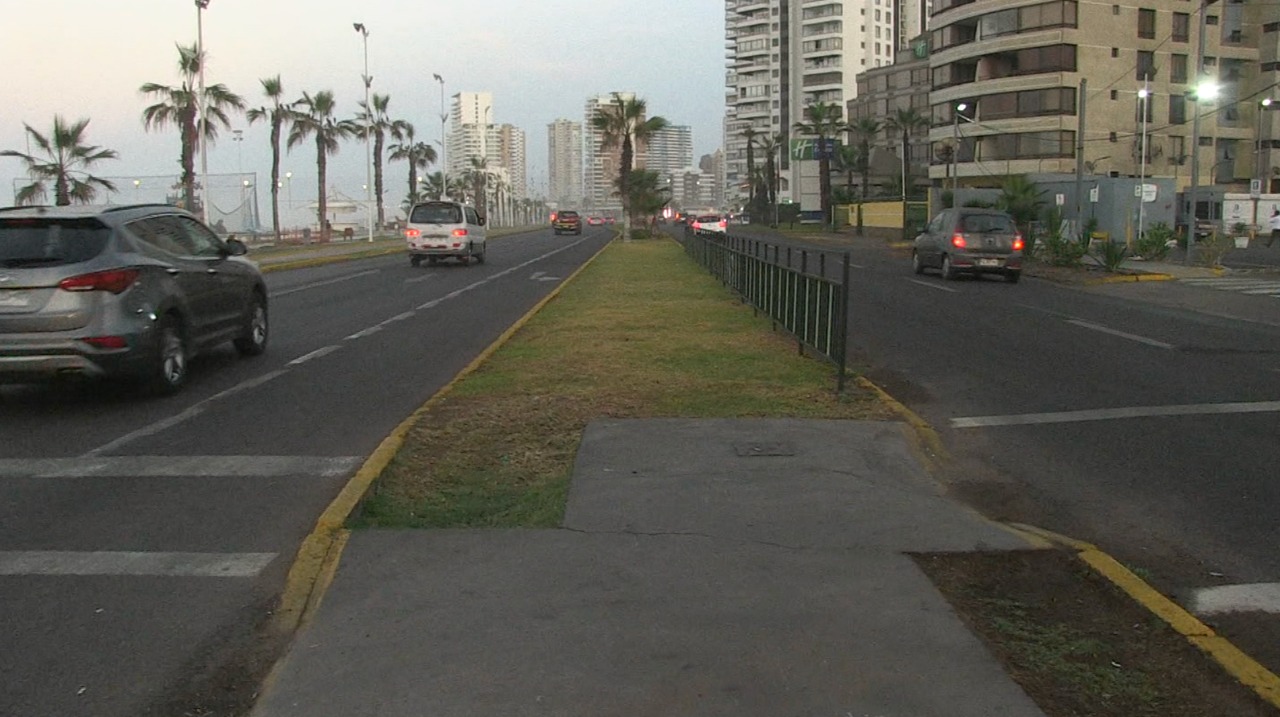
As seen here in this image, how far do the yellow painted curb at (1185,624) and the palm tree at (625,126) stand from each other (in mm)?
49377

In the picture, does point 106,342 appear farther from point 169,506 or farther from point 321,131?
point 321,131

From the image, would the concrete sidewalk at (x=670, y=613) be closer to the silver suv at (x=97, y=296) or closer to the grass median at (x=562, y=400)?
the grass median at (x=562, y=400)

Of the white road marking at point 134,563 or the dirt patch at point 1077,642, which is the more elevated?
the white road marking at point 134,563

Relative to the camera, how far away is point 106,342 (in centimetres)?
895

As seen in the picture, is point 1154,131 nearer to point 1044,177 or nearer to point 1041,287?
point 1044,177

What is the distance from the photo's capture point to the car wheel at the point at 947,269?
2599cm

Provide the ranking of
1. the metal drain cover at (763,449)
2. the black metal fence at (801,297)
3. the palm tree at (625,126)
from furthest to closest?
the palm tree at (625,126)
the black metal fence at (801,297)
the metal drain cover at (763,449)

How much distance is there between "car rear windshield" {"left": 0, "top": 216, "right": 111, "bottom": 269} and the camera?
9078 millimetres

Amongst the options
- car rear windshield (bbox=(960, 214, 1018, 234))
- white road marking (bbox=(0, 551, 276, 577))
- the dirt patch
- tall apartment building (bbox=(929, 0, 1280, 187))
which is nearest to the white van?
car rear windshield (bbox=(960, 214, 1018, 234))

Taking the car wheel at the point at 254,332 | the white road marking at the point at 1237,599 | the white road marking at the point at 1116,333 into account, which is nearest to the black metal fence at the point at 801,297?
the white road marking at the point at 1116,333

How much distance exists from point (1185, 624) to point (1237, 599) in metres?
0.70

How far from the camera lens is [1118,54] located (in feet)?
216

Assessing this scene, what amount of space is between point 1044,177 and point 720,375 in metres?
54.7

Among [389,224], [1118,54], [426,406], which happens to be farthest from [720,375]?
[389,224]
